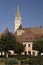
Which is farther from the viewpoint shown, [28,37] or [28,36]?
[28,36]

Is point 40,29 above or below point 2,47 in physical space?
above

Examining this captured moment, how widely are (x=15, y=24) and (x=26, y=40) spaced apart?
81146 mm

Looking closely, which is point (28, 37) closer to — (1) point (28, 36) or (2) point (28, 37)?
(2) point (28, 37)

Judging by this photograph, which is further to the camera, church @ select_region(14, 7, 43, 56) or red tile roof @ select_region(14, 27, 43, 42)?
red tile roof @ select_region(14, 27, 43, 42)

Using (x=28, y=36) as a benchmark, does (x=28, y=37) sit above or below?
below

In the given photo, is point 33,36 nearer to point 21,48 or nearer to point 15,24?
point 21,48

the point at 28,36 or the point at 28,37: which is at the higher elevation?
the point at 28,36

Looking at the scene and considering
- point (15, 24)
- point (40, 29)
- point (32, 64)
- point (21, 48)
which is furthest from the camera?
point (15, 24)

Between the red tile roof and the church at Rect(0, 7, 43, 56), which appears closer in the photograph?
the church at Rect(0, 7, 43, 56)

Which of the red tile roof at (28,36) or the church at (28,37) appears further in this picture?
the red tile roof at (28,36)

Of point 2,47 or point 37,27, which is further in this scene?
point 37,27

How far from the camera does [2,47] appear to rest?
67625mm

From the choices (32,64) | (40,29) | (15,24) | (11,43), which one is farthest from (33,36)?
(15,24)

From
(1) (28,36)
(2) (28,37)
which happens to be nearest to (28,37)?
(2) (28,37)
